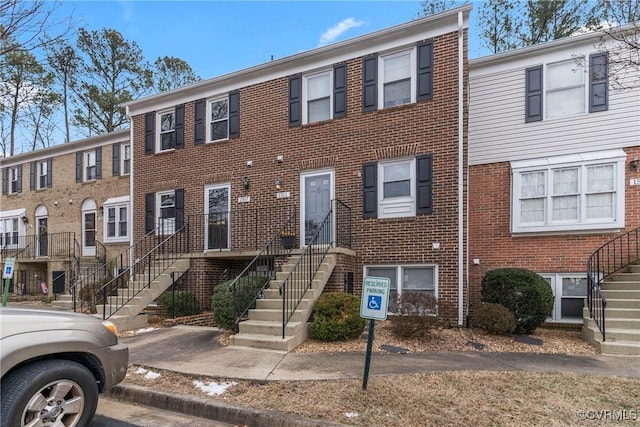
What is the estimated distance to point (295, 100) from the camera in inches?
424

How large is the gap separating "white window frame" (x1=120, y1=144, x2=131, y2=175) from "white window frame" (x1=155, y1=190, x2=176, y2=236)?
3.91m

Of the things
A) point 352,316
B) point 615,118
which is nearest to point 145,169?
point 352,316

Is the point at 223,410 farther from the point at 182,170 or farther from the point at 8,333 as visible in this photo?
the point at 182,170

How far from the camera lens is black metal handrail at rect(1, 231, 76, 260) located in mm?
17344

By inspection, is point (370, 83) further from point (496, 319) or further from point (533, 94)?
point (496, 319)

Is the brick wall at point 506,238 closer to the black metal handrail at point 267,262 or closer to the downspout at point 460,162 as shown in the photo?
the downspout at point 460,162

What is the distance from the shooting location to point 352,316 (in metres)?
7.21

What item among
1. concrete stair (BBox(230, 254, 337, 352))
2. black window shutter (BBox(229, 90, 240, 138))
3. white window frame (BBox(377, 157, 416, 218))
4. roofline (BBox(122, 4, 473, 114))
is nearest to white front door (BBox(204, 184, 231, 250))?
black window shutter (BBox(229, 90, 240, 138))

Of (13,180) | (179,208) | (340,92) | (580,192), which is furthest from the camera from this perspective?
(13,180)

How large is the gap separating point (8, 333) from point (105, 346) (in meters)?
0.85

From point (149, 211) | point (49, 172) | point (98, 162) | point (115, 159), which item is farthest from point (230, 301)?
point (49, 172)

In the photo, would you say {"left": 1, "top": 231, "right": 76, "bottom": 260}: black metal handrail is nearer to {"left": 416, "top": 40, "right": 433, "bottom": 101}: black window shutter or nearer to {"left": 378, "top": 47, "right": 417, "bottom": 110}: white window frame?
{"left": 378, "top": 47, "right": 417, "bottom": 110}: white window frame

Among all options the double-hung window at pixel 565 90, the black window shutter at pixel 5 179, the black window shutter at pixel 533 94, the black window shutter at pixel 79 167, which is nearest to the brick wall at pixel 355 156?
the black window shutter at pixel 533 94

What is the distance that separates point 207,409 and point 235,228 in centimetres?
729
